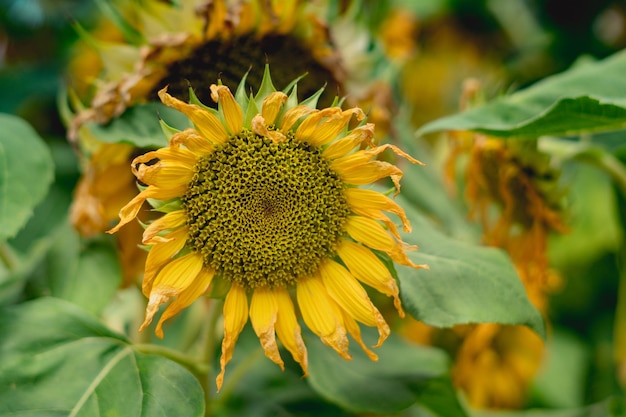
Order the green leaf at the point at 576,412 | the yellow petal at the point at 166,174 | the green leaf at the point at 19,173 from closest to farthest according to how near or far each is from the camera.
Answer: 1. the yellow petal at the point at 166,174
2. the green leaf at the point at 19,173
3. the green leaf at the point at 576,412

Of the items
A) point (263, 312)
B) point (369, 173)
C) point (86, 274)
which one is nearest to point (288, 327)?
point (263, 312)

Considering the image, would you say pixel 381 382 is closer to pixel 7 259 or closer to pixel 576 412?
pixel 7 259

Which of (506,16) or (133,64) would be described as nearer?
(133,64)

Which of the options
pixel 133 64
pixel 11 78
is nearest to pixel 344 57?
pixel 133 64

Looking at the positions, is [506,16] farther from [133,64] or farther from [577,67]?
[133,64]

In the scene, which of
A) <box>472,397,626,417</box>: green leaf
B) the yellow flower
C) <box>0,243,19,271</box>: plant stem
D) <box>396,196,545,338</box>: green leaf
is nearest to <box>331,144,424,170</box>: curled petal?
the yellow flower

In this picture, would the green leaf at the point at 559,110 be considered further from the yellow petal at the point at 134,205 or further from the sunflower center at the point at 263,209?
the yellow petal at the point at 134,205

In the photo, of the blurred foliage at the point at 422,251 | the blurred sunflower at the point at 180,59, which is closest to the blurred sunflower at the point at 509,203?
the blurred foliage at the point at 422,251
